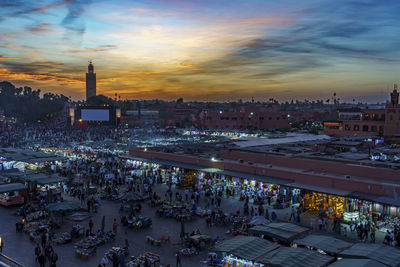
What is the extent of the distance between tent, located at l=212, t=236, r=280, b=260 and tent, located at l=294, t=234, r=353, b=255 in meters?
1.03

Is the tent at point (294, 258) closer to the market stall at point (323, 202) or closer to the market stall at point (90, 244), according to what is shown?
the market stall at point (90, 244)

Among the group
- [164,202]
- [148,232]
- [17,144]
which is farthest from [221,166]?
[17,144]

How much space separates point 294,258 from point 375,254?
2387 mm

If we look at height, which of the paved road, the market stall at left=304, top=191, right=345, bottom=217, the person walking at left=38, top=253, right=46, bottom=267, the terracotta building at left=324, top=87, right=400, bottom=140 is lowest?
the paved road

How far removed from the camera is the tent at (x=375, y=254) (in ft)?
33.4

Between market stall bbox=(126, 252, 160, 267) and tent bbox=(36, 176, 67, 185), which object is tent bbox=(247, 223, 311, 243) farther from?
tent bbox=(36, 176, 67, 185)

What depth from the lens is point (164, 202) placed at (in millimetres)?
20703

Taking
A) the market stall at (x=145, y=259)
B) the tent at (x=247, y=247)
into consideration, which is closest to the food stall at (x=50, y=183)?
the market stall at (x=145, y=259)

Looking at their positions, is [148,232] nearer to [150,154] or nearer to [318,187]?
[318,187]

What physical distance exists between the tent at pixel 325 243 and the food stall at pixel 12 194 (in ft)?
52.0

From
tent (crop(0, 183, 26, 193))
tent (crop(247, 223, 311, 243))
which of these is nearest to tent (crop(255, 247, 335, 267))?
tent (crop(247, 223, 311, 243))

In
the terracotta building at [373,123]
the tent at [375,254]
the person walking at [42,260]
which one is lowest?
the person walking at [42,260]

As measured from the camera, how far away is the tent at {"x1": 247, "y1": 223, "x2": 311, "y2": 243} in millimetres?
12435

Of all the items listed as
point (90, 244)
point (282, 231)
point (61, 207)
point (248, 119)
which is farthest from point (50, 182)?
point (248, 119)
